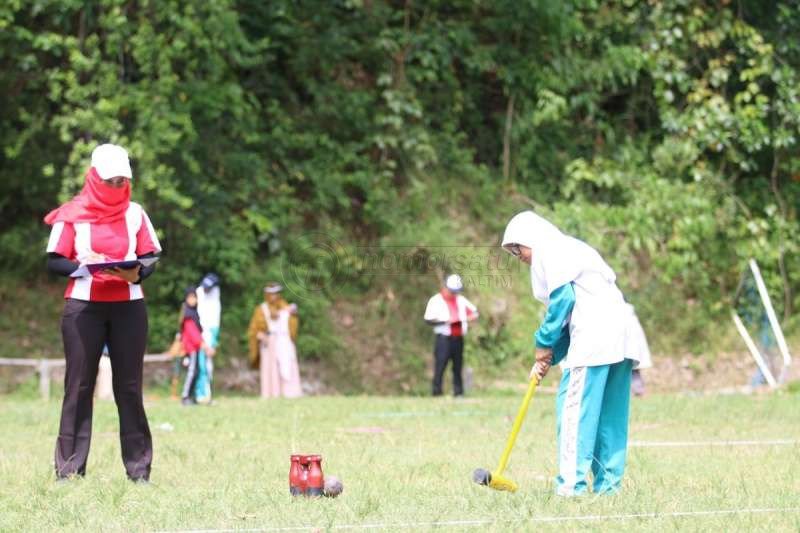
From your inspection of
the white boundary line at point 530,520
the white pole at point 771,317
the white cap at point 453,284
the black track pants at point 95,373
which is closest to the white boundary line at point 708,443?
the white boundary line at point 530,520

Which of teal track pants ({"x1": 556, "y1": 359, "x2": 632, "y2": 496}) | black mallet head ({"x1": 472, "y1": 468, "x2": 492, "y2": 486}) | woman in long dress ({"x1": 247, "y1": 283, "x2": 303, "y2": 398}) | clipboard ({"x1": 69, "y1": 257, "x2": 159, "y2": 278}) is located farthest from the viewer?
woman in long dress ({"x1": 247, "y1": 283, "x2": 303, "y2": 398})

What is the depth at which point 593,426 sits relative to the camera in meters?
7.64

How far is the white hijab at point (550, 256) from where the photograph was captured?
25.2 feet

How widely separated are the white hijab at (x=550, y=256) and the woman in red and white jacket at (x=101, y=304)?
2.39m

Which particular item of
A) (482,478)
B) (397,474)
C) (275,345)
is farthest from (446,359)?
(482,478)

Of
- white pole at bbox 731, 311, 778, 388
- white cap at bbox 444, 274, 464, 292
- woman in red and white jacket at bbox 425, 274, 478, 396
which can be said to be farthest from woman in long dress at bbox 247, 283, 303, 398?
white pole at bbox 731, 311, 778, 388

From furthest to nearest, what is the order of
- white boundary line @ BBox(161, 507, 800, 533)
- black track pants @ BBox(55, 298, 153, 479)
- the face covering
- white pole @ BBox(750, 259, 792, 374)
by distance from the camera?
1. white pole @ BBox(750, 259, 792, 374)
2. black track pants @ BBox(55, 298, 153, 479)
3. the face covering
4. white boundary line @ BBox(161, 507, 800, 533)

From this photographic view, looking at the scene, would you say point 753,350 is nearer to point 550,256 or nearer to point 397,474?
point 397,474

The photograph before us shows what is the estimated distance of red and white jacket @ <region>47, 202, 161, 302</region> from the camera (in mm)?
8406

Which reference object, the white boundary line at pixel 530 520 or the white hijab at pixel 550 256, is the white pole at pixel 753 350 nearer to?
the white hijab at pixel 550 256

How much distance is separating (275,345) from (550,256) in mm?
14539

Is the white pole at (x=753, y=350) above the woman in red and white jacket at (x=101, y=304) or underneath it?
underneath

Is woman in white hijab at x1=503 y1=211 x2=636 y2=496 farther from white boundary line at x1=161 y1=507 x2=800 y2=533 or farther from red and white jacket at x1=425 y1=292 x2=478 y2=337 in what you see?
red and white jacket at x1=425 y1=292 x2=478 y2=337

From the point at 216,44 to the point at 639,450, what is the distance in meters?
12.6
